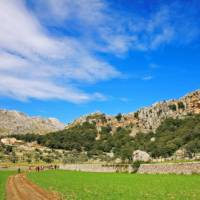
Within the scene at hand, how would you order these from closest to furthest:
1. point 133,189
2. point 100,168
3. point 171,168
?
point 133,189, point 171,168, point 100,168

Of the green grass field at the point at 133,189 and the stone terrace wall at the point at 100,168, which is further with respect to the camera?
the stone terrace wall at the point at 100,168

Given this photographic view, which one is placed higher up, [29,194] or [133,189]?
[133,189]

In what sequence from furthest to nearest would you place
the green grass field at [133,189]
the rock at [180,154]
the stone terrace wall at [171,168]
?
the rock at [180,154]
the stone terrace wall at [171,168]
the green grass field at [133,189]

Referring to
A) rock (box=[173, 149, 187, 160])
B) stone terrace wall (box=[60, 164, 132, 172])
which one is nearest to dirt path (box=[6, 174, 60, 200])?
stone terrace wall (box=[60, 164, 132, 172])

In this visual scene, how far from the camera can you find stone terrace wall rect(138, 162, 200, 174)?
6572 centimetres

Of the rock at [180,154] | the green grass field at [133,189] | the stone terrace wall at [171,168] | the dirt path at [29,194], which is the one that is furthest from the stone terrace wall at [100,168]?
the dirt path at [29,194]

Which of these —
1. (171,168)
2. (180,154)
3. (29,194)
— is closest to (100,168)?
(171,168)

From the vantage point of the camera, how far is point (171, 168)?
7188 cm

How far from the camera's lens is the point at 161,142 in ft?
522

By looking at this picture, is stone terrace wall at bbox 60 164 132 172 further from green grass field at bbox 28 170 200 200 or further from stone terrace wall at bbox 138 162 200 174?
green grass field at bbox 28 170 200 200

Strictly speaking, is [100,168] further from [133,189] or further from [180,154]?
[133,189]

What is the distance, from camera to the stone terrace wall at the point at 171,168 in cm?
6572

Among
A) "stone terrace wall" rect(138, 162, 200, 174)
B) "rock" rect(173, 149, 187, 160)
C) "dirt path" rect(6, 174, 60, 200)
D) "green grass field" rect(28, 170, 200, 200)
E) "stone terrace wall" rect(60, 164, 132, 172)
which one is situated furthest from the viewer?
"rock" rect(173, 149, 187, 160)

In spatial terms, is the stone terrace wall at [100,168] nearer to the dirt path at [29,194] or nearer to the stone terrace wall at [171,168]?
the stone terrace wall at [171,168]
